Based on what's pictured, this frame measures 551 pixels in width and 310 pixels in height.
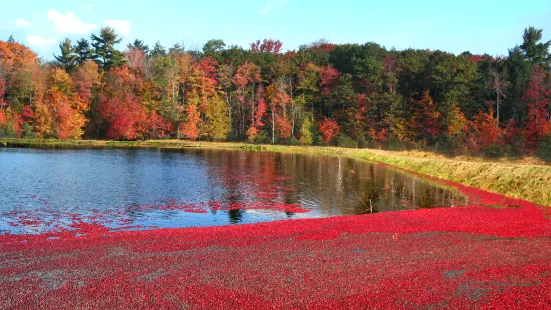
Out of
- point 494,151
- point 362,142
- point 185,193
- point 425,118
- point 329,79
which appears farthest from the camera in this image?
point 329,79

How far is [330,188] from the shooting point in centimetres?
3212

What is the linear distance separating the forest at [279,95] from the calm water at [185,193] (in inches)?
1325

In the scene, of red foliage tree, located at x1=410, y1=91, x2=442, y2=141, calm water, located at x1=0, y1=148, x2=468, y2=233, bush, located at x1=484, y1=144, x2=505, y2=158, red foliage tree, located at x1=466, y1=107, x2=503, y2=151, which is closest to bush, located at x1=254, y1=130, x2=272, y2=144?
red foliage tree, located at x1=410, y1=91, x2=442, y2=141

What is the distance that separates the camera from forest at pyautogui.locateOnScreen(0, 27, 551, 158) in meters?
68.4

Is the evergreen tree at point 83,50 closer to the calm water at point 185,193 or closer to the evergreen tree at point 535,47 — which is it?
the calm water at point 185,193

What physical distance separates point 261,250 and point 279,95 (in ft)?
245

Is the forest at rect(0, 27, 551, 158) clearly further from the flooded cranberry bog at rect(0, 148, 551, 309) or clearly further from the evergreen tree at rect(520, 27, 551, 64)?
the flooded cranberry bog at rect(0, 148, 551, 309)

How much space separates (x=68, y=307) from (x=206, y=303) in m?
2.69

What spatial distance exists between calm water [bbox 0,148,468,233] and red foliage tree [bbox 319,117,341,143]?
35300 mm

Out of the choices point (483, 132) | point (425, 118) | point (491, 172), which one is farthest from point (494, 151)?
point (491, 172)

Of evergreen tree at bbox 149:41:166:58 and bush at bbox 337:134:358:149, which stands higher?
evergreen tree at bbox 149:41:166:58

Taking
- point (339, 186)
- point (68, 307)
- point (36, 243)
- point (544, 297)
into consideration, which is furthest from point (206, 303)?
point (339, 186)

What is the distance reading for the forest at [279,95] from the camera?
2692 inches

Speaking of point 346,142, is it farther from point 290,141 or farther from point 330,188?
point 330,188
